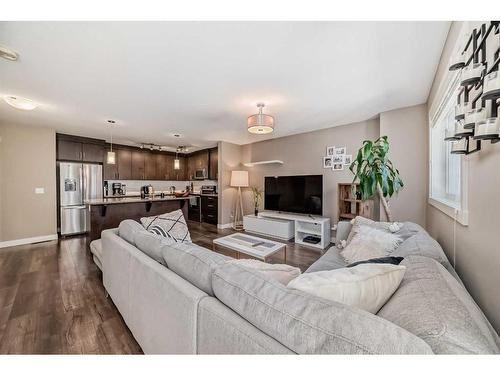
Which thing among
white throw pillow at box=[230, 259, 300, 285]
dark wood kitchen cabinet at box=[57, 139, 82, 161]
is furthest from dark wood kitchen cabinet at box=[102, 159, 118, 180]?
white throw pillow at box=[230, 259, 300, 285]

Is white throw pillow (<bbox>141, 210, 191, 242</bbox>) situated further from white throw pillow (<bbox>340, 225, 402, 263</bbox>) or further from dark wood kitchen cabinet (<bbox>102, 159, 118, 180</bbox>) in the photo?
dark wood kitchen cabinet (<bbox>102, 159, 118, 180</bbox>)

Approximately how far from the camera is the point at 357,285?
75cm

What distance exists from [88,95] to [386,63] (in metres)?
3.33

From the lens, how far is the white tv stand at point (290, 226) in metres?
3.73

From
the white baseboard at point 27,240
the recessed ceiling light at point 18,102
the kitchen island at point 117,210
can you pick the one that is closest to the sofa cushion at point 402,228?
the kitchen island at point 117,210

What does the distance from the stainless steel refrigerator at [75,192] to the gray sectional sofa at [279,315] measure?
4261mm

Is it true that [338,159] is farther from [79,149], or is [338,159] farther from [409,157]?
[79,149]

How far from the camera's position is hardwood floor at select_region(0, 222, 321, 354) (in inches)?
56.3

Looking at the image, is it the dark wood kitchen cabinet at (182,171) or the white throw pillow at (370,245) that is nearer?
the white throw pillow at (370,245)

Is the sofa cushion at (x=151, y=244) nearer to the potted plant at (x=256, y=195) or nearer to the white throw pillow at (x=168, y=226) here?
the white throw pillow at (x=168, y=226)

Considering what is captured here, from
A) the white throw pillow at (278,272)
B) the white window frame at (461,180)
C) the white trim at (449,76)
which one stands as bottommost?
the white throw pillow at (278,272)

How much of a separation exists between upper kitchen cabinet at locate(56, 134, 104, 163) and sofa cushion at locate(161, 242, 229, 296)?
495 cm

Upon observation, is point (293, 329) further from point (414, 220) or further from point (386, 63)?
point (414, 220)

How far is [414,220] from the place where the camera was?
9.33ft
